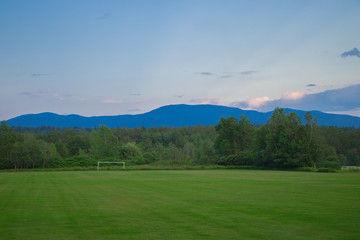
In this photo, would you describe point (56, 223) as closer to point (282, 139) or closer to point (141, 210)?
point (141, 210)

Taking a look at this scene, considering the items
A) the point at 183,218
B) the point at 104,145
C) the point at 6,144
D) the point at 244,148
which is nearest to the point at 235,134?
the point at 244,148

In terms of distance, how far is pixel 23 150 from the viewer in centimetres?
7188

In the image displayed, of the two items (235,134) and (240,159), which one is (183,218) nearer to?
(240,159)

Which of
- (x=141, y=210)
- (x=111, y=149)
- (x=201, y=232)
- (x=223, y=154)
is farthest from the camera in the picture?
(x=111, y=149)

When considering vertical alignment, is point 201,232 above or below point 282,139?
below

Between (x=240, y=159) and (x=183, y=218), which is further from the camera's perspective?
(x=240, y=159)

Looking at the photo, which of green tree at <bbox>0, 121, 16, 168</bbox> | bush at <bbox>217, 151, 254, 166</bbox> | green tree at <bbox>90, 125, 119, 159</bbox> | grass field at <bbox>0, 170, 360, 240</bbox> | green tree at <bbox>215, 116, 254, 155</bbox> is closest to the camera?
grass field at <bbox>0, 170, 360, 240</bbox>

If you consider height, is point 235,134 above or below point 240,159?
above

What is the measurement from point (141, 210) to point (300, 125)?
6095cm

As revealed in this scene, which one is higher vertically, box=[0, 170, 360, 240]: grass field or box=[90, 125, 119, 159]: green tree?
box=[90, 125, 119, 159]: green tree

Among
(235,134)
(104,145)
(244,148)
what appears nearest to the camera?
(235,134)

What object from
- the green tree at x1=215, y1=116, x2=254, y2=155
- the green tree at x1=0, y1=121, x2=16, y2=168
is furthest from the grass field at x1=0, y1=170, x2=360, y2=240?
the green tree at x1=215, y1=116, x2=254, y2=155

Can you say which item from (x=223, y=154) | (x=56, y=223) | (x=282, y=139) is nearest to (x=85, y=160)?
(x=223, y=154)

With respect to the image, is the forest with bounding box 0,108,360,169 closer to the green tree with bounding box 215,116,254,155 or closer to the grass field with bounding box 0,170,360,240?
the green tree with bounding box 215,116,254,155
